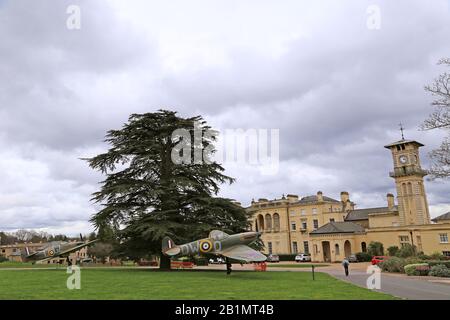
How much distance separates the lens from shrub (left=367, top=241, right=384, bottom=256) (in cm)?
5394

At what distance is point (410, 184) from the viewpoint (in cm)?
5859

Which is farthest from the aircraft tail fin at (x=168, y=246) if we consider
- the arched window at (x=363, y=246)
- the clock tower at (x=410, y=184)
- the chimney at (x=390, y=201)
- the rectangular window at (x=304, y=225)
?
the chimney at (x=390, y=201)

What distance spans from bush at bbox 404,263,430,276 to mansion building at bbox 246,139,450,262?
61.0 feet

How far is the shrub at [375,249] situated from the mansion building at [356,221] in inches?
59.1

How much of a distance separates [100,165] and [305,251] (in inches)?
1961

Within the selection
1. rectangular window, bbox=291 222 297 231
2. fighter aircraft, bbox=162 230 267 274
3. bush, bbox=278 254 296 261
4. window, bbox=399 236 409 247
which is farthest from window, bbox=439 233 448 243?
fighter aircraft, bbox=162 230 267 274

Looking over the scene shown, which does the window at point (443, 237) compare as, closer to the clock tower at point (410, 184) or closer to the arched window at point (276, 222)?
the clock tower at point (410, 184)

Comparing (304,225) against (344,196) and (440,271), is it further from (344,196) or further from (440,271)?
(440,271)

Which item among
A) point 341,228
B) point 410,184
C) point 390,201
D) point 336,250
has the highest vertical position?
point 410,184

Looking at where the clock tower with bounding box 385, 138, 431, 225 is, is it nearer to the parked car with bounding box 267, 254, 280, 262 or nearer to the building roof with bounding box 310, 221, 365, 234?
the building roof with bounding box 310, 221, 365, 234

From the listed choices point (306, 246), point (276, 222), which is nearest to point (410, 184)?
point (306, 246)

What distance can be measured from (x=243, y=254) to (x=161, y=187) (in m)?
9.59

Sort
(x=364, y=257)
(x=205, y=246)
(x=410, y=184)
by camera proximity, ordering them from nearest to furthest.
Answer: (x=205, y=246) → (x=364, y=257) → (x=410, y=184)
